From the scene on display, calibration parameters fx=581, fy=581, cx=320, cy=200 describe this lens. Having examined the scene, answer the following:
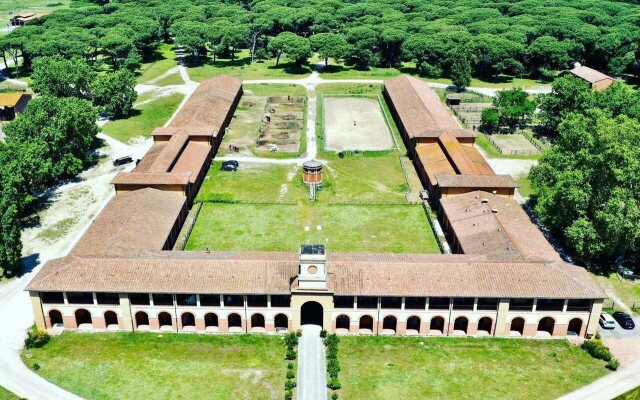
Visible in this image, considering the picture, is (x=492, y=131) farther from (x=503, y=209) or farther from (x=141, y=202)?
(x=141, y=202)

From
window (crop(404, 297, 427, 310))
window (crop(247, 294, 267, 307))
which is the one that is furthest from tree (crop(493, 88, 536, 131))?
window (crop(247, 294, 267, 307))

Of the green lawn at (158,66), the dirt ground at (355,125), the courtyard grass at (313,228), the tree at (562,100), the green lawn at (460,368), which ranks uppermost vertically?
the tree at (562,100)

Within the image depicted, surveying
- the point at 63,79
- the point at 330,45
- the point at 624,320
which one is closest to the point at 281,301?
the point at 624,320

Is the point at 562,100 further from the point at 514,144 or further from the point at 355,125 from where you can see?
the point at 355,125

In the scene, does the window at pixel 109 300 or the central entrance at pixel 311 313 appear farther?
the central entrance at pixel 311 313

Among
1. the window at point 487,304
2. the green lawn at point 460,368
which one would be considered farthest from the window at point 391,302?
the window at point 487,304

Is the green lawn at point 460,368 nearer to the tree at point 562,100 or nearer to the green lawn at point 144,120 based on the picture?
the tree at point 562,100
